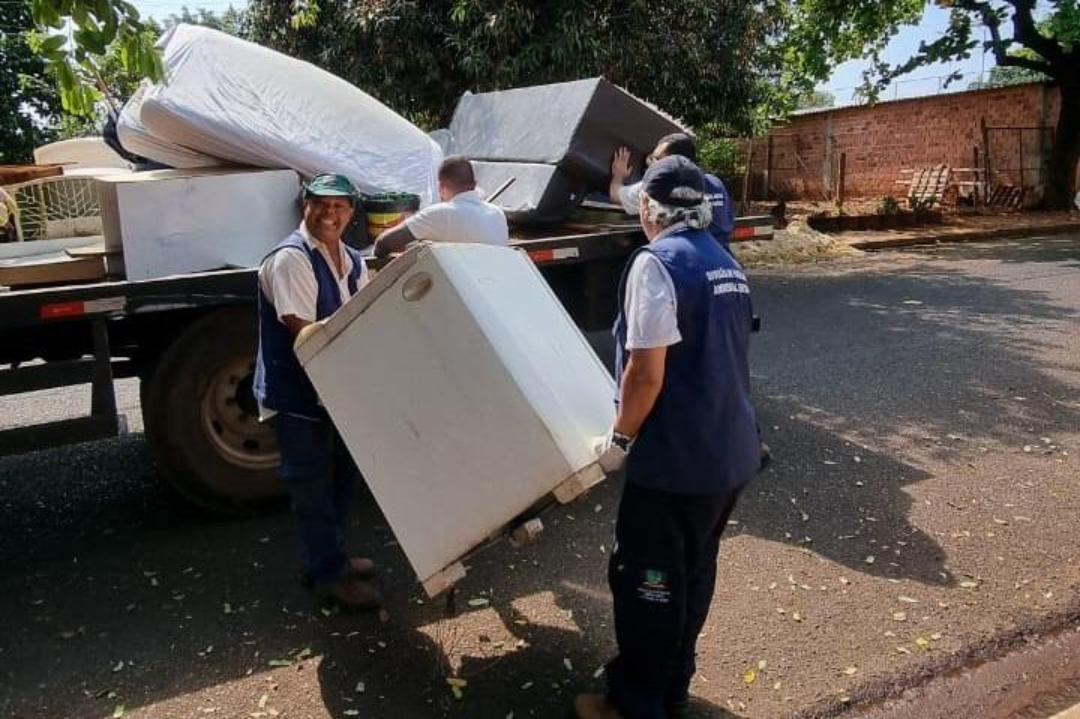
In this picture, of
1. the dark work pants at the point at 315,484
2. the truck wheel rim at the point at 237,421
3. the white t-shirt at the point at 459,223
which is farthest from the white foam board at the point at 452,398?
the truck wheel rim at the point at 237,421

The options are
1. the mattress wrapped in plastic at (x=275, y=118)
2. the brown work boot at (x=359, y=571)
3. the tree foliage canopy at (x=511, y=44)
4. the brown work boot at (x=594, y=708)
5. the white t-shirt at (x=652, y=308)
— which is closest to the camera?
the white t-shirt at (x=652, y=308)

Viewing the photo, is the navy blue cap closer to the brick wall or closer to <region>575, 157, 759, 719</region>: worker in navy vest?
<region>575, 157, 759, 719</region>: worker in navy vest

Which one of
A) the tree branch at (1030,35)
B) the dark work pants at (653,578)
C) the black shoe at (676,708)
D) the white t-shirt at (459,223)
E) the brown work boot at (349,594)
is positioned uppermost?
the tree branch at (1030,35)

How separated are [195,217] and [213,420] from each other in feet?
3.19

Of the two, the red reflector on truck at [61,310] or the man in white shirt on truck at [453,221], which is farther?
the man in white shirt on truck at [453,221]

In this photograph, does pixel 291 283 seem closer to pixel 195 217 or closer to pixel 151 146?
pixel 195 217

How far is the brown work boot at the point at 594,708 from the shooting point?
8.87 feet

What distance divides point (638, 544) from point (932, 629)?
5.01ft

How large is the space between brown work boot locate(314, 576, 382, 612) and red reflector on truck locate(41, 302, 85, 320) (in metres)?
1.55

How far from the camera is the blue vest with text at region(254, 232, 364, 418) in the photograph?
10.5 feet

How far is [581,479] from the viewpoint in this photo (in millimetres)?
2434

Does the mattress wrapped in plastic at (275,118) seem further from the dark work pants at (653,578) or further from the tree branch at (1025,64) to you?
the tree branch at (1025,64)

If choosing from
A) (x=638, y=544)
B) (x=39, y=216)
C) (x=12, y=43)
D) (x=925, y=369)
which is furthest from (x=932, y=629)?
(x=12, y=43)

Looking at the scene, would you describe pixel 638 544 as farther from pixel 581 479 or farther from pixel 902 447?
pixel 902 447
